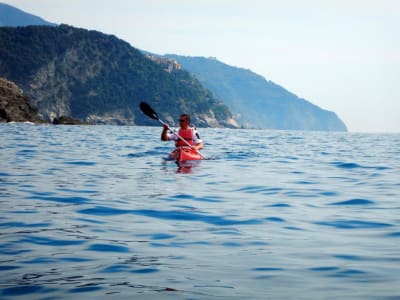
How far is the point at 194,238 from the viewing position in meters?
5.79

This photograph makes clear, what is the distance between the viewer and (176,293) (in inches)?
152

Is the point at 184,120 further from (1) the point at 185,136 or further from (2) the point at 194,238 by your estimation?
(2) the point at 194,238

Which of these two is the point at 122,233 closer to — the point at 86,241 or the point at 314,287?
the point at 86,241

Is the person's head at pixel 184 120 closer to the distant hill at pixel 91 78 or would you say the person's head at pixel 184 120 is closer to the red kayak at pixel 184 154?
the red kayak at pixel 184 154

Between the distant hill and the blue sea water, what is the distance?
143564 millimetres

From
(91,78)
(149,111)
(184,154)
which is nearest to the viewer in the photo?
(184,154)

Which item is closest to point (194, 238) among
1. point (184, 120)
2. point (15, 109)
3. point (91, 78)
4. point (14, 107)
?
point (184, 120)

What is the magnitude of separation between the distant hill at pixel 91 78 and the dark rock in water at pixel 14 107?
194 feet

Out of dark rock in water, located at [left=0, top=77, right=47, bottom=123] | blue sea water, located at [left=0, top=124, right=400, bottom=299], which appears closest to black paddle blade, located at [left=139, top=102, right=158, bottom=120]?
blue sea water, located at [left=0, top=124, right=400, bottom=299]

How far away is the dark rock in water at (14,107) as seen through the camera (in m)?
78.2

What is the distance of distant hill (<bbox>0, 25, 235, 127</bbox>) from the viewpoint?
504 feet

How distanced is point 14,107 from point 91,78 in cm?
8704

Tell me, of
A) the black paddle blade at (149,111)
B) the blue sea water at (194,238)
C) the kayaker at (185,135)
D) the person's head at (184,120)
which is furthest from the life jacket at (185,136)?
the blue sea water at (194,238)

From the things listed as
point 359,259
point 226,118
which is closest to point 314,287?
point 359,259
